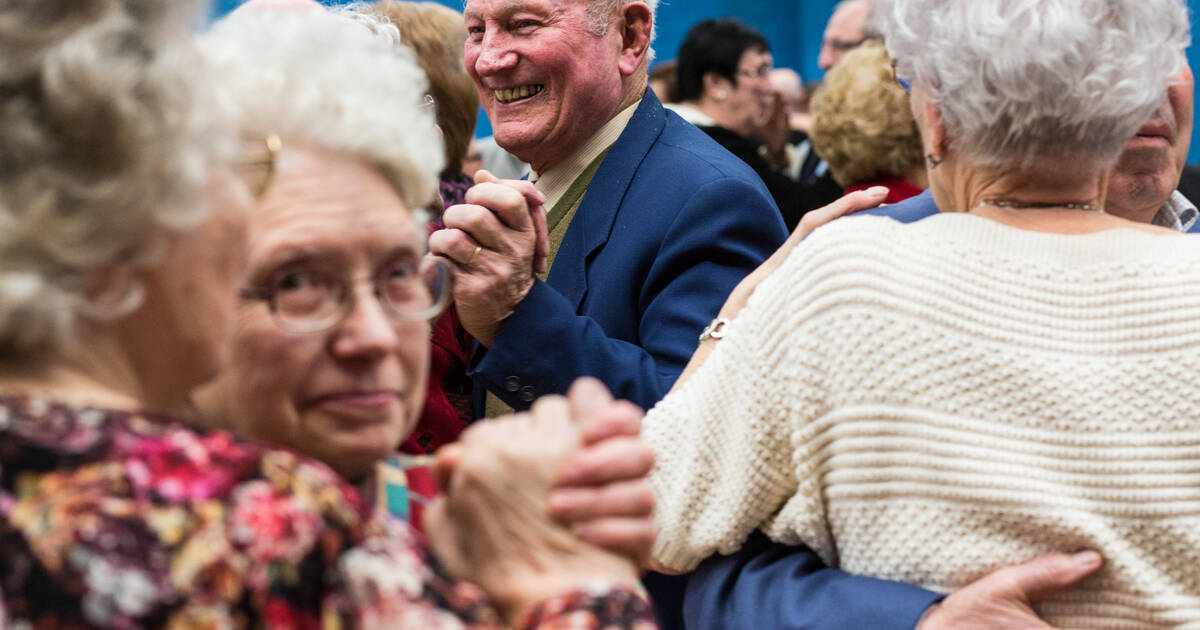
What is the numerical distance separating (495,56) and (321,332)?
5.43 feet

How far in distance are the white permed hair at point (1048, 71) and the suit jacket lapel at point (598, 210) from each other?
0.96 m

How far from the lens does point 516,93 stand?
300 cm

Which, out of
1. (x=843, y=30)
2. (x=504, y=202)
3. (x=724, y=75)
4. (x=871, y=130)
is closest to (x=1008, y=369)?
(x=504, y=202)

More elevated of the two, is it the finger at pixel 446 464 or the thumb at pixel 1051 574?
the finger at pixel 446 464

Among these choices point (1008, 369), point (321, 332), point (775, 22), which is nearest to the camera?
point (321, 332)

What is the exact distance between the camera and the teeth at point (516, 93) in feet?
9.77

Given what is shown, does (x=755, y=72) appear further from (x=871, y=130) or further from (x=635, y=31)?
(x=635, y=31)

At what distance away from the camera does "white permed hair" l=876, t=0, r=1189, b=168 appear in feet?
5.75

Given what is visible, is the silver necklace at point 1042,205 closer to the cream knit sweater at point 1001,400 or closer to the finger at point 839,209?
the cream knit sweater at point 1001,400

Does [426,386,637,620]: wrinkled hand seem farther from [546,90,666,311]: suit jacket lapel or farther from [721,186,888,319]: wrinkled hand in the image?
[546,90,666,311]: suit jacket lapel

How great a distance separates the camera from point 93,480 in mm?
996

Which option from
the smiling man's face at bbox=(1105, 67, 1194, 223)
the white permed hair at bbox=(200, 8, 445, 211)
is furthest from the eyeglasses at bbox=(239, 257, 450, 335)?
the smiling man's face at bbox=(1105, 67, 1194, 223)

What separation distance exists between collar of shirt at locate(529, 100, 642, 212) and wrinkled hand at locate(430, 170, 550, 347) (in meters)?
0.59

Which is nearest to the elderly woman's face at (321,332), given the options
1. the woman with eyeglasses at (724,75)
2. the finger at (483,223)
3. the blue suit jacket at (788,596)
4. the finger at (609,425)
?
the finger at (609,425)
